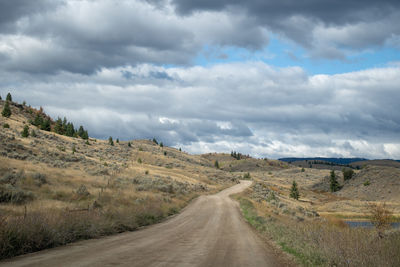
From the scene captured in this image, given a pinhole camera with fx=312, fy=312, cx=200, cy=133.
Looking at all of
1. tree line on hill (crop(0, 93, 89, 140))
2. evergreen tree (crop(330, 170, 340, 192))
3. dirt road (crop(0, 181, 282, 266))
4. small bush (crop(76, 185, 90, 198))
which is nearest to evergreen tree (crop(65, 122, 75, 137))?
tree line on hill (crop(0, 93, 89, 140))

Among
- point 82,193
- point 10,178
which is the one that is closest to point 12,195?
point 10,178

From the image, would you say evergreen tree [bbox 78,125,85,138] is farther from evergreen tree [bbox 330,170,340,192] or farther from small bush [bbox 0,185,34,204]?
small bush [bbox 0,185,34,204]

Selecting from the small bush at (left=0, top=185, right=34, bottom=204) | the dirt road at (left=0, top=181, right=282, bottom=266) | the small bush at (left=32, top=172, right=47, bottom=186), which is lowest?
the dirt road at (left=0, top=181, right=282, bottom=266)

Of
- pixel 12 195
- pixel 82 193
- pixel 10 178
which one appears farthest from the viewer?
pixel 82 193

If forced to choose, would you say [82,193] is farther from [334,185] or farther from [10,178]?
[334,185]

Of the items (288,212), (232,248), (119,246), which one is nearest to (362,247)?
(232,248)

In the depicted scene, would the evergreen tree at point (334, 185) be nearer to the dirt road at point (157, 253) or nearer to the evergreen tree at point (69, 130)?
the dirt road at point (157, 253)

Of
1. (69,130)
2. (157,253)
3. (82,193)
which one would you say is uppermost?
(69,130)

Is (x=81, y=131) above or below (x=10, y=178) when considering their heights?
above

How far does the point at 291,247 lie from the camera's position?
13383 millimetres

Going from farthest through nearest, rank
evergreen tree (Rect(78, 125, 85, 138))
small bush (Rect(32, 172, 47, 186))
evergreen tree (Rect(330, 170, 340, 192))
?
1. evergreen tree (Rect(78, 125, 85, 138))
2. evergreen tree (Rect(330, 170, 340, 192))
3. small bush (Rect(32, 172, 47, 186))

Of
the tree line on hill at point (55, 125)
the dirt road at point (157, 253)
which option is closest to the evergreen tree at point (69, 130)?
the tree line on hill at point (55, 125)

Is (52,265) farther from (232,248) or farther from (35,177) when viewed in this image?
(35,177)

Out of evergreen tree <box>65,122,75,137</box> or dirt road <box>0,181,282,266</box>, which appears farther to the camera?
evergreen tree <box>65,122,75,137</box>
